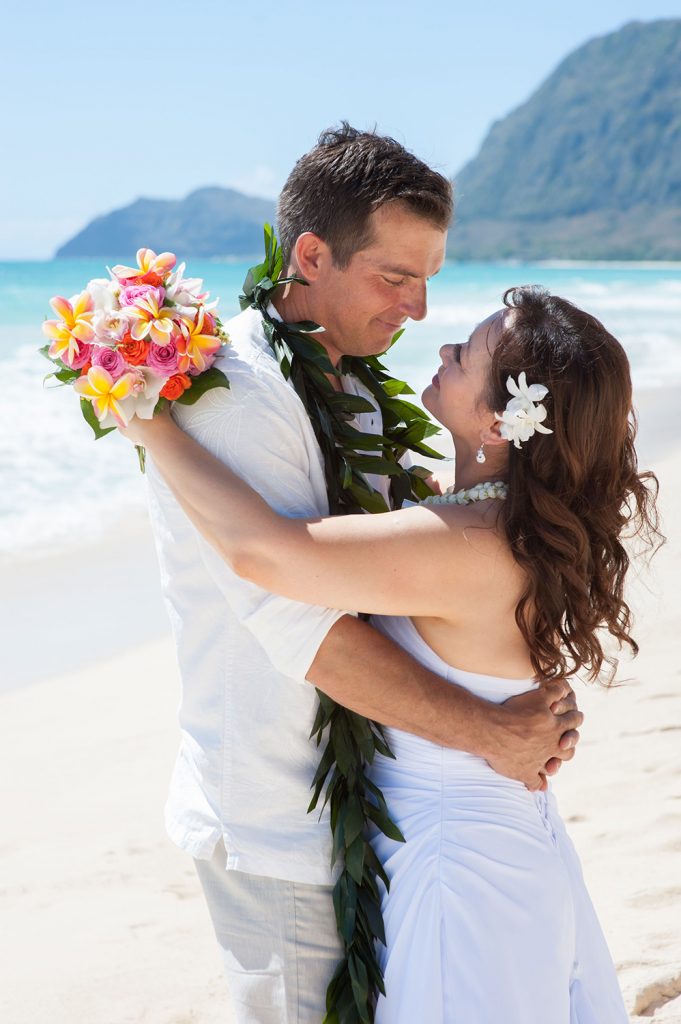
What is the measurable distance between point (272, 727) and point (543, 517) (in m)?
0.73

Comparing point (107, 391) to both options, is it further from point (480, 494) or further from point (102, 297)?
point (480, 494)

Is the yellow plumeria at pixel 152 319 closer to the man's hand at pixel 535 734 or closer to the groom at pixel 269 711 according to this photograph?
the groom at pixel 269 711

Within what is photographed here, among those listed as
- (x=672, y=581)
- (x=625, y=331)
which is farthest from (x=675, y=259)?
(x=672, y=581)

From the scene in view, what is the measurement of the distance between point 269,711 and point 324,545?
1.33 feet

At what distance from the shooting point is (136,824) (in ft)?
16.3

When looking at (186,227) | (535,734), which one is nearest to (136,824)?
(535,734)

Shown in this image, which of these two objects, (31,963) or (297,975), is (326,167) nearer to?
(297,975)

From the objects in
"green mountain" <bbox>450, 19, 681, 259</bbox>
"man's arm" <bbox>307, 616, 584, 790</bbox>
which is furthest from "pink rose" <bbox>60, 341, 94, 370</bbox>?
"green mountain" <bbox>450, 19, 681, 259</bbox>

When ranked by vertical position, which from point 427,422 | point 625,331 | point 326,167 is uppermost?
point 326,167

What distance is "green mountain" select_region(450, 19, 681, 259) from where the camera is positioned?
111375 mm

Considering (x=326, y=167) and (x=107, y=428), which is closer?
(x=107, y=428)

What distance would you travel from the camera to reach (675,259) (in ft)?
322

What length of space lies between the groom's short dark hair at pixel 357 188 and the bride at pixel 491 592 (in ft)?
1.12

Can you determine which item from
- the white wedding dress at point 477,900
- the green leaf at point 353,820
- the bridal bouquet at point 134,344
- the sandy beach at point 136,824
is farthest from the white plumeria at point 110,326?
the sandy beach at point 136,824
